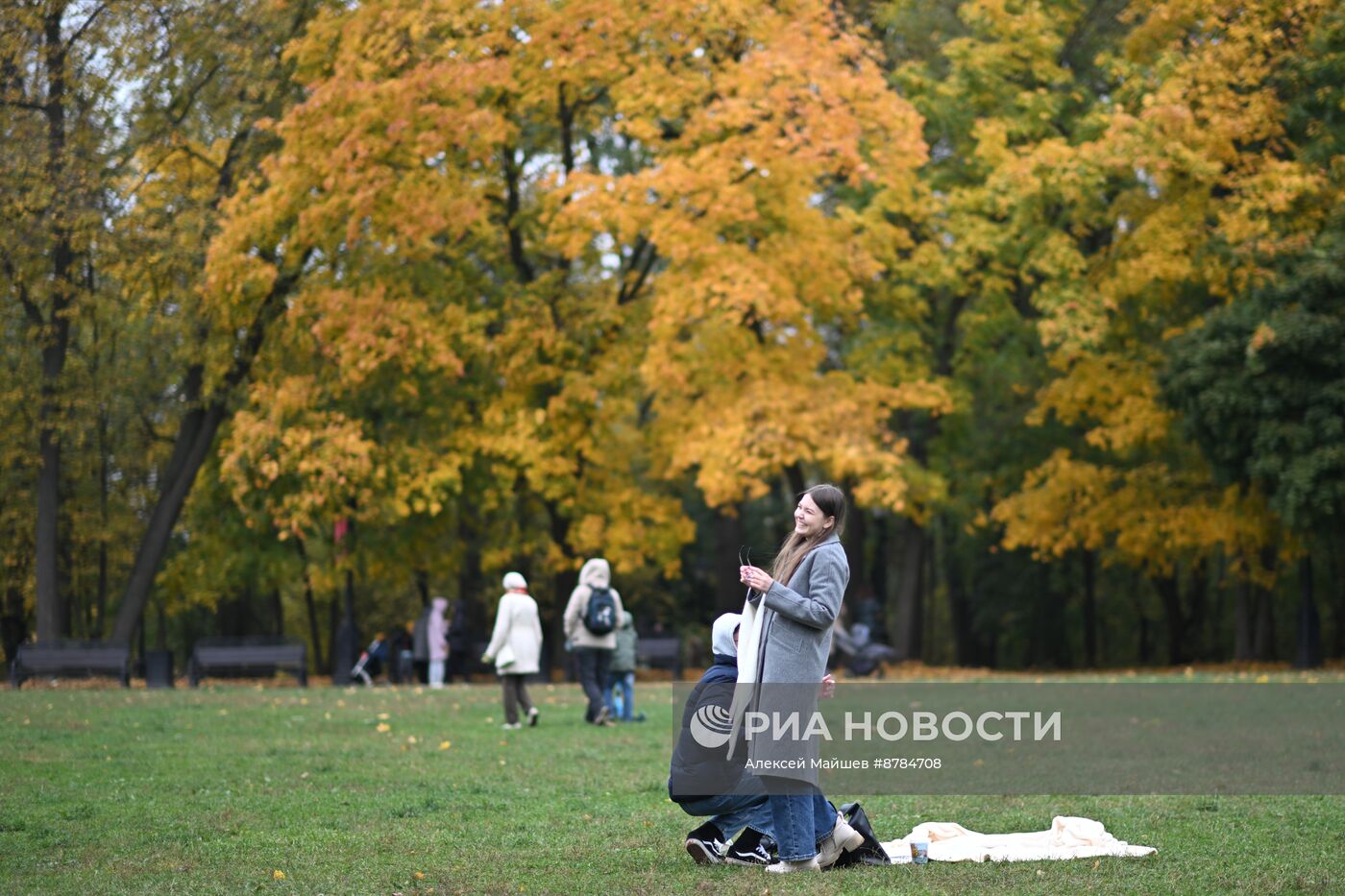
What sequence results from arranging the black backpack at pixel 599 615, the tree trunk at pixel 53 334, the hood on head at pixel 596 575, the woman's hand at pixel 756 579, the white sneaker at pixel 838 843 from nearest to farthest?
1. the woman's hand at pixel 756 579
2. the white sneaker at pixel 838 843
3. the black backpack at pixel 599 615
4. the hood on head at pixel 596 575
5. the tree trunk at pixel 53 334

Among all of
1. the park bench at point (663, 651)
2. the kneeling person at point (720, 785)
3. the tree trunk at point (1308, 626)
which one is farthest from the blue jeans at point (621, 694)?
Result: the tree trunk at point (1308, 626)

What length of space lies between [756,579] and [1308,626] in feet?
84.0

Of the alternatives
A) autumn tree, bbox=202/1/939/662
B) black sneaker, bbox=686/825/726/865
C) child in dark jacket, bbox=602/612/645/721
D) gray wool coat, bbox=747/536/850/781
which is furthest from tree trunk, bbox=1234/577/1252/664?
gray wool coat, bbox=747/536/850/781

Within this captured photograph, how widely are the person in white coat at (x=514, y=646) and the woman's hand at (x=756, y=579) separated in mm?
9257

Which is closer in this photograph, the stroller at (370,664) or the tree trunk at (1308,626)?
the tree trunk at (1308,626)

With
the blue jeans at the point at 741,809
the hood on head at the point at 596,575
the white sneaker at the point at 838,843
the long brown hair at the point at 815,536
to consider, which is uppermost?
the long brown hair at the point at 815,536

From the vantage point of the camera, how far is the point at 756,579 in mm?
7473

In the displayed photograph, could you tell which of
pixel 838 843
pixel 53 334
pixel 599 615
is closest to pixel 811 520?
pixel 838 843

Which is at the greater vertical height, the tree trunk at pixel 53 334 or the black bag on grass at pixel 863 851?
the tree trunk at pixel 53 334

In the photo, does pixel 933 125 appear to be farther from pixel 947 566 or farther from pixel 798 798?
Answer: pixel 798 798

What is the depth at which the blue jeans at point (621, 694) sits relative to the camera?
1842 cm

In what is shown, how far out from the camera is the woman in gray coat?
25.2 feet

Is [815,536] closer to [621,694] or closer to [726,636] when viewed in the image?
[726,636]

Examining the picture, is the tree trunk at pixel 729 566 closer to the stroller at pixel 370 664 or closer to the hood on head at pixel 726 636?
the stroller at pixel 370 664
